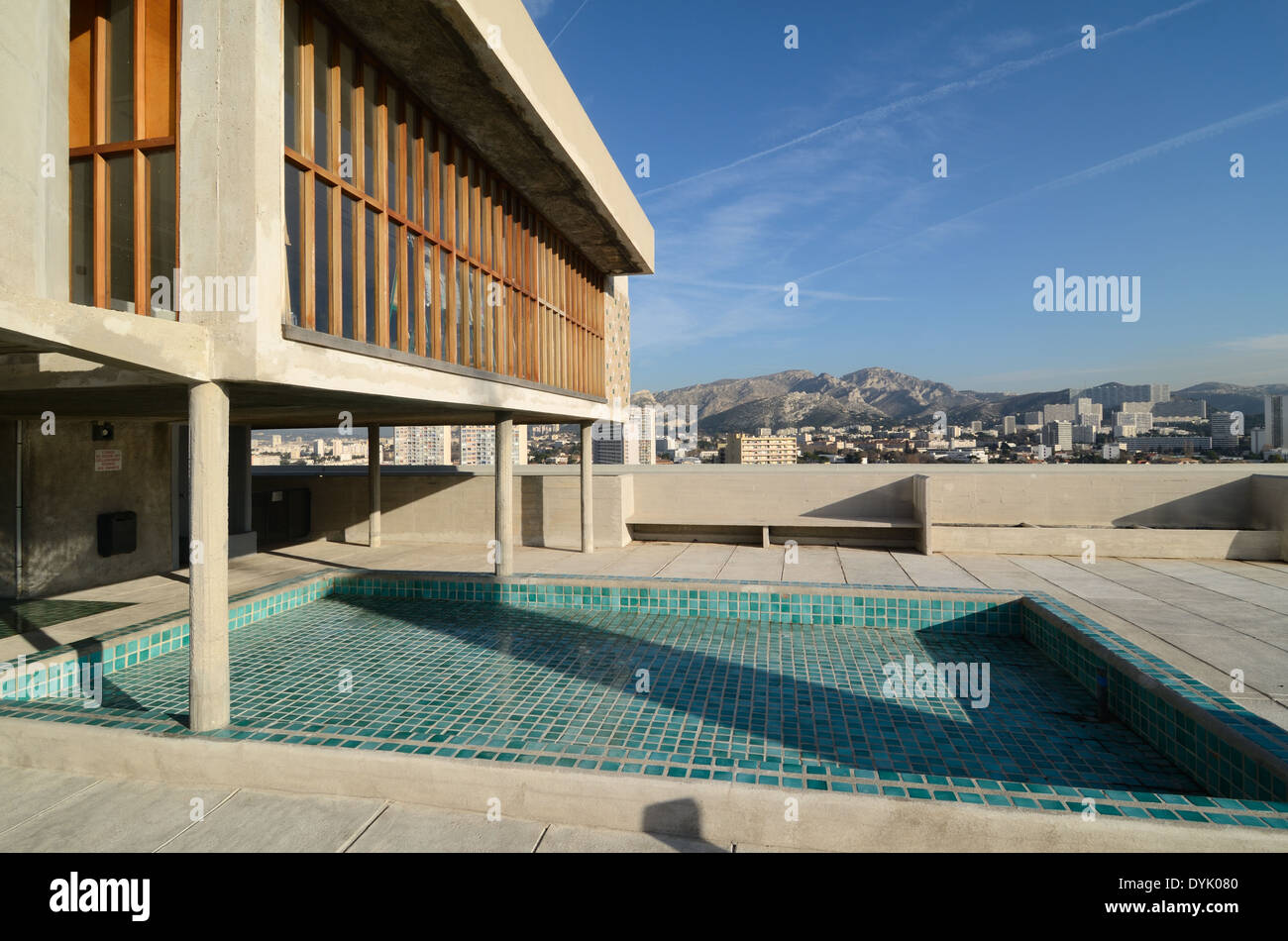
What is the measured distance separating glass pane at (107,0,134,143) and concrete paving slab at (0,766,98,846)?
5046 millimetres

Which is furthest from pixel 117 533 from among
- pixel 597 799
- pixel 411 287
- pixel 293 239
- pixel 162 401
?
pixel 597 799

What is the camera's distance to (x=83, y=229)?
572cm

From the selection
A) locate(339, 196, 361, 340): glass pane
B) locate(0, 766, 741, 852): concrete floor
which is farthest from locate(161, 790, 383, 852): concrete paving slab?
locate(339, 196, 361, 340): glass pane

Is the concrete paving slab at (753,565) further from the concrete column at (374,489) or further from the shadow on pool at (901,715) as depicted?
the concrete column at (374,489)

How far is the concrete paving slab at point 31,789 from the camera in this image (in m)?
4.31

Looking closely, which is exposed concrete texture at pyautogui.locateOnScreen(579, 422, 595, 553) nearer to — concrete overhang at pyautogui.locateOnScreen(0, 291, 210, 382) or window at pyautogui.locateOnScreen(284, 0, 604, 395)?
window at pyautogui.locateOnScreen(284, 0, 604, 395)

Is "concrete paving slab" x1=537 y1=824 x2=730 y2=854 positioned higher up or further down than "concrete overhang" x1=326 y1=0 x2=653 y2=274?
further down

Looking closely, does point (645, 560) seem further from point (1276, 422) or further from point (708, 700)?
point (1276, 422)

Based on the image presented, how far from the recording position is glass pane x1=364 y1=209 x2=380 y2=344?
7.17 meters

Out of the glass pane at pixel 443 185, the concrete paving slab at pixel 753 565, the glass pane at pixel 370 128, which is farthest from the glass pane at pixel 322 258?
the concrete paving slab at pixel 753 565

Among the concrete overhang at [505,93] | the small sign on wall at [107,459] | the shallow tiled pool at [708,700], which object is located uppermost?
the concrete overhang at [505,93]

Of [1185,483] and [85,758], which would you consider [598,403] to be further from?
[1185,483]

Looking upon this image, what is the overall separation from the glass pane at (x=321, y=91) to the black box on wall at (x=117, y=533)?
867 centimetres
